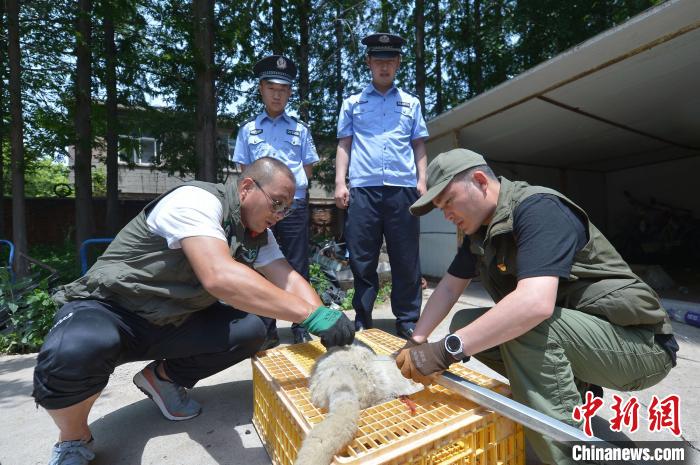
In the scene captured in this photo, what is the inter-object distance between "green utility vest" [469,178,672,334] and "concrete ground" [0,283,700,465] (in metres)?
0.66

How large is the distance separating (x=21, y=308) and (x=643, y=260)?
34.0 ft

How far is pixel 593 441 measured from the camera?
1152 millimetres

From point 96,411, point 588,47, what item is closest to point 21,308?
point 96,411

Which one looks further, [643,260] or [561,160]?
[643,260]

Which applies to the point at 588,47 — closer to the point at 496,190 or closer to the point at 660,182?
the point at 496,190

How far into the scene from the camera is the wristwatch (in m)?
1.41

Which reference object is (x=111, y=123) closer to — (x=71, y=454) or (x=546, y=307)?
(x=71, y=454)

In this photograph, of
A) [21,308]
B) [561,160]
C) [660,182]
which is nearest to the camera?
[21,308]

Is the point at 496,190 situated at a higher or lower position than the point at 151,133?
lower

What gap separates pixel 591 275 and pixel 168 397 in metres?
2.08

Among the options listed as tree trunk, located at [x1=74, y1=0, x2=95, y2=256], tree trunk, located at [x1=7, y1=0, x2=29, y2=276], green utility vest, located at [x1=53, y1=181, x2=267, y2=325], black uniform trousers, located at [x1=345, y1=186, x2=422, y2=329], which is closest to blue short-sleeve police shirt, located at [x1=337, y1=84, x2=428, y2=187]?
black uniform trousers, located at [x1=345, y1=186, x2=422, y2=329]

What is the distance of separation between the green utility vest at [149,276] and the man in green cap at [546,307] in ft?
3.09

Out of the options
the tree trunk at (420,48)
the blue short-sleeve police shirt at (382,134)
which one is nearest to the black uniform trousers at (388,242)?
the blue short-sleeve police shirt at (382,134)

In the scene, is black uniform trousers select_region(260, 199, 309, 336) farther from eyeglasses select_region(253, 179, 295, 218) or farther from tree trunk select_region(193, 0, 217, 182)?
tree trunk select_region(193, 0, 217, 182)
